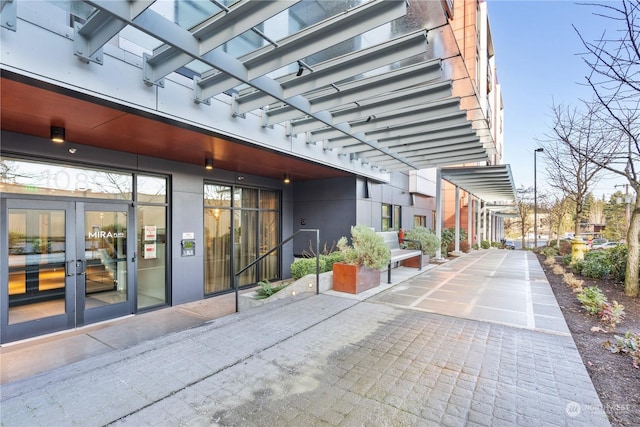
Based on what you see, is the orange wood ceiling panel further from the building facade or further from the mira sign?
the mira sign

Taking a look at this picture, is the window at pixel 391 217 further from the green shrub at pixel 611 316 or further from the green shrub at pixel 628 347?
the green shrub at pixel 628 347

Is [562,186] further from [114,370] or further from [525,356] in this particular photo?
[114,370]

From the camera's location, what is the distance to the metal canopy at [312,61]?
9.62 feet

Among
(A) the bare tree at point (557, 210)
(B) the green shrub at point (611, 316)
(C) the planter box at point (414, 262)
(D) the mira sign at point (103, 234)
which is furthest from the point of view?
(A) the bare tree at point (557, 210)

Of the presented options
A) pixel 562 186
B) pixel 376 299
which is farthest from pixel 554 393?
pixel 562 186

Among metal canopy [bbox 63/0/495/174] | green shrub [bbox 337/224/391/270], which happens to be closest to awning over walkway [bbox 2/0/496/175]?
metal canopy [bbox 63/0/495/174]

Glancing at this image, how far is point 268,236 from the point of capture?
9.98 meters

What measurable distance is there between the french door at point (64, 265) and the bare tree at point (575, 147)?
9897 millimetres

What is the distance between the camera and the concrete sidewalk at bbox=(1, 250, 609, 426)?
2322 mm

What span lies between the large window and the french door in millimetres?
2086

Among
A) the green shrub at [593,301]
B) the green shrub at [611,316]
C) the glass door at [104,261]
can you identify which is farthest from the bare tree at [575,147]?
the glass door at [104,261]

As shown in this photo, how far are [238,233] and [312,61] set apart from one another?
575 cm

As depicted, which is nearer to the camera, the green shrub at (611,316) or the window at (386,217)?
the green shrub at (611,316)

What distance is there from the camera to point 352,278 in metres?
6.15
